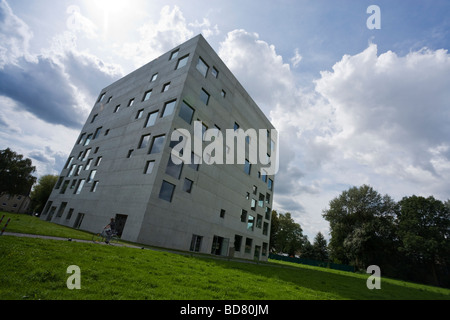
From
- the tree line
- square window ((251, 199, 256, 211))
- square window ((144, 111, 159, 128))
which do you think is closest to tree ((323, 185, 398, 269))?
the tree line

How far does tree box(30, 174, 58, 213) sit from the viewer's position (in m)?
58.8

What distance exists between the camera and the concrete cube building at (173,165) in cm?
2347

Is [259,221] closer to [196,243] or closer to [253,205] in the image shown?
[253,205]

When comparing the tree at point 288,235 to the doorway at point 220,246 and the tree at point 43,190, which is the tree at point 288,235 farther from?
the tree at point 43,190

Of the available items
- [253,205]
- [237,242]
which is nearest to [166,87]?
[253,205]

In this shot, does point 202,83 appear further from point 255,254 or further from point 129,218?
point 255,254

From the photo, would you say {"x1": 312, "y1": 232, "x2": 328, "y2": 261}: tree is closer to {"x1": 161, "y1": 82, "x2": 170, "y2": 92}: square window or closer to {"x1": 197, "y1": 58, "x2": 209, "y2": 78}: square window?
{"x1": 197, "y1": 58, "x2": 209, "y2": 78}: square window

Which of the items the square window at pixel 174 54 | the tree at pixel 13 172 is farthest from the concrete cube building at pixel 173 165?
the tree at pixel 13 172

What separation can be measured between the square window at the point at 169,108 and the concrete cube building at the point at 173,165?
178 mm

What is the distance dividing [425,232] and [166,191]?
56.8 m
